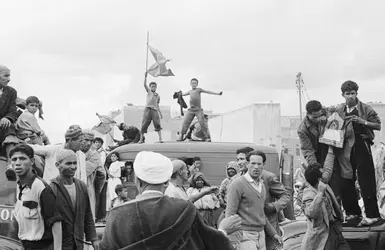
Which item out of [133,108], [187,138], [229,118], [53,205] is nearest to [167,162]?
[53,205]

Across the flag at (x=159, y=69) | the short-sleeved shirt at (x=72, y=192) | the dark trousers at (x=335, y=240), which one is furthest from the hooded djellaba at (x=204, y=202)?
the flag at (x=159, y=69)

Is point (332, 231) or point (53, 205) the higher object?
point (53, 205)

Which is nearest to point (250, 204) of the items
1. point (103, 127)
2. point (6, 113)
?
point (6, 113)

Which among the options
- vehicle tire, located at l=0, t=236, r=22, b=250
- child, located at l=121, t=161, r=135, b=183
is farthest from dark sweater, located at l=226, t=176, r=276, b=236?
child, located at l=121, t=161, r=135, b=183

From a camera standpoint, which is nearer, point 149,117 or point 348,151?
point 348,151

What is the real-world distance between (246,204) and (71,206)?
231 centimetres

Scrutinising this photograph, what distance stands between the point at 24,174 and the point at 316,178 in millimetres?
3293

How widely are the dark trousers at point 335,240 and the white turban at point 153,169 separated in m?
3.77

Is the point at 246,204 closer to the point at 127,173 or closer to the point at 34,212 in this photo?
the point at 34,212

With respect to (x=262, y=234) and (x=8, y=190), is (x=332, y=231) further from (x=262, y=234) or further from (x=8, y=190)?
(x=8, y=190)

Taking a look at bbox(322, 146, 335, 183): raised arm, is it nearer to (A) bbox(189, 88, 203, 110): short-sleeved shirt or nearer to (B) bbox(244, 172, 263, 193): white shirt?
(B) bbox(244, 172, 263, 193): white shirt

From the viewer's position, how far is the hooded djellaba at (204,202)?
940 centimetres

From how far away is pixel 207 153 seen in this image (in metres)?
12.1

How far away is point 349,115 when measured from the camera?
825 centimetres
